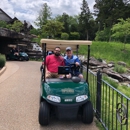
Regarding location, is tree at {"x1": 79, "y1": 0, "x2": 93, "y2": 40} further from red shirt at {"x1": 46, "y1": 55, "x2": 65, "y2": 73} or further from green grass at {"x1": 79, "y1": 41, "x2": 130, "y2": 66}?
red shirt at {"x1": 46, "y1": 55, "x2": 65, "y2": 73}

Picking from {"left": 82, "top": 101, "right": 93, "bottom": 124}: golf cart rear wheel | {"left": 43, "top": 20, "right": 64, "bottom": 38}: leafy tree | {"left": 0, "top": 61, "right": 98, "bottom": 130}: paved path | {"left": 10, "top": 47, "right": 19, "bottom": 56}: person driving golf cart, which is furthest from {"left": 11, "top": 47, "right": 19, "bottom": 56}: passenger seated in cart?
{"left": 82, "top": 101, "right": 93, "bottom": 124}: golf cart rear wheel

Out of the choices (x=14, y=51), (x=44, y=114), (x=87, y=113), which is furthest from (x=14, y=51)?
(x=87, y=113)

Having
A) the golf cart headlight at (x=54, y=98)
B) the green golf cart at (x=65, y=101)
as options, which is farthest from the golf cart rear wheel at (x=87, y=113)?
the golf cart headlight at (x=54, y=98)

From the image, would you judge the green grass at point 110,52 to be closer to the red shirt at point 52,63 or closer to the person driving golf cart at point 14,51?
the person driving golf cart at point 14,51

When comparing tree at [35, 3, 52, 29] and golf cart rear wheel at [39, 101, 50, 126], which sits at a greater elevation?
tree at [35, 3, 52, 29]

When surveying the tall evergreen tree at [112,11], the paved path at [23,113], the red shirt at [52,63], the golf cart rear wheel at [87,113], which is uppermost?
the tall evergreen tree at [112,11]

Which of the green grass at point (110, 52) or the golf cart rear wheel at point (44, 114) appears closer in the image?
the golf cart rear wheel at point (44, 114)

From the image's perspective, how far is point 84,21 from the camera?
146 feet

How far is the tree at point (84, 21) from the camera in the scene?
44375mm

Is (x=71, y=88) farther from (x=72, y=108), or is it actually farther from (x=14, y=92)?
(x=14, y=92)

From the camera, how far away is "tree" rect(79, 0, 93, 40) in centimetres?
4438

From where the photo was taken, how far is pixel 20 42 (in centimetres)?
2241

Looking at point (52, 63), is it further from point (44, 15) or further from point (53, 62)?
point (44, 15)

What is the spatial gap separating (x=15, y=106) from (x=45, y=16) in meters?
42.6
